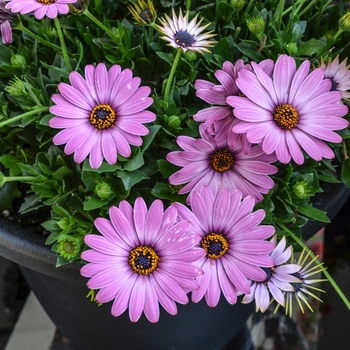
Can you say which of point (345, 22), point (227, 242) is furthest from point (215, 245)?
point (345, 22)

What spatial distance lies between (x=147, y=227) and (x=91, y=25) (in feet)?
0.76

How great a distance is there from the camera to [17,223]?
1.79ft

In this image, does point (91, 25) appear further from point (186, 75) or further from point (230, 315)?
point (230, 315)

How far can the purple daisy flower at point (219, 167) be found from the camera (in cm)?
42

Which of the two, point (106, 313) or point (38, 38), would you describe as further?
point (106, 313)

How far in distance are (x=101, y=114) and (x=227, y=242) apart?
0.45 feet

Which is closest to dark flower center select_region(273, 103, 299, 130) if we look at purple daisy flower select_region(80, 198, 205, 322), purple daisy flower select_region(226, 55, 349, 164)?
purple daisy flower select_region(226, 55, 349, 164)

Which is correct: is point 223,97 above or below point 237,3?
below

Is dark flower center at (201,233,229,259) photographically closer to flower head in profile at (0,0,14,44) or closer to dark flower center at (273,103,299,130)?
dark flower center at (273,103,299,130)

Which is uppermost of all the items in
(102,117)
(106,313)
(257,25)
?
(257,25)

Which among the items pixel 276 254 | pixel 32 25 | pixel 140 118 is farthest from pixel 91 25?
pixel 276 254

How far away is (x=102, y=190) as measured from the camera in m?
0.43

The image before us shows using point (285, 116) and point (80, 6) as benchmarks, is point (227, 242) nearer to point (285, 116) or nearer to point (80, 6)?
point (285, 116)

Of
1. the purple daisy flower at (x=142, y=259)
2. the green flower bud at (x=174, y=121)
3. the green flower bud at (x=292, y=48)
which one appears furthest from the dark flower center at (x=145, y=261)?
the green flower bud at (x=292, y=48)
